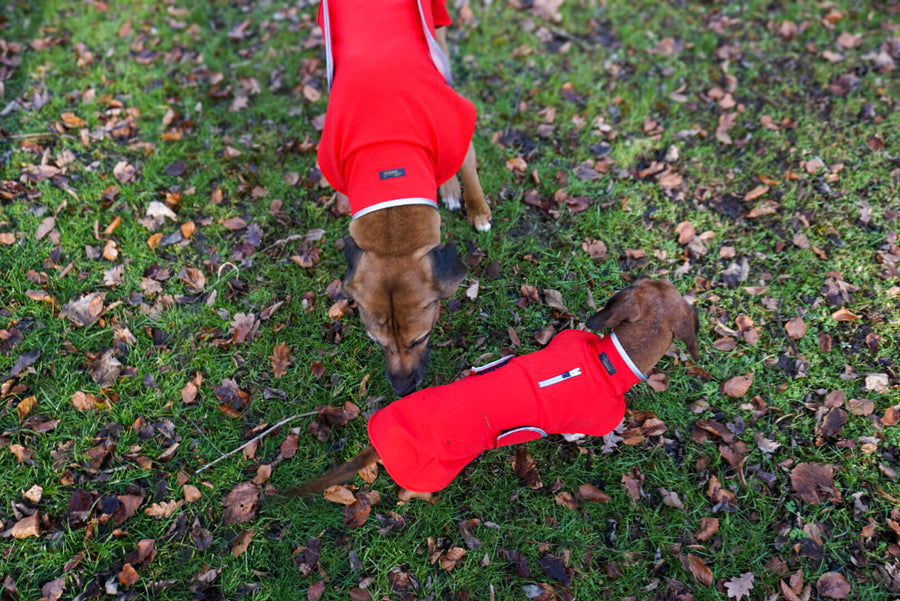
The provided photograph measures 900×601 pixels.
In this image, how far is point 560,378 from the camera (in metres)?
3.42

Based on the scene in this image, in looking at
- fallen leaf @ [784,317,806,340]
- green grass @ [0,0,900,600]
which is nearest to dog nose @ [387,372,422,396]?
green grass @ [0,0,900,600]

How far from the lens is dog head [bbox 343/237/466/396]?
3.39 metres

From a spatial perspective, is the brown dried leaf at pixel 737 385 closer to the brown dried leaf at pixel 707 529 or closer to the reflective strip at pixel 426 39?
the brown dried leaf at pixel 707 529

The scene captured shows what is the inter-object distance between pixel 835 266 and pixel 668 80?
109 inches

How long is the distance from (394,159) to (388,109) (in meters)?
0.40

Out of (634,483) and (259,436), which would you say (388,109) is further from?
(634,483)

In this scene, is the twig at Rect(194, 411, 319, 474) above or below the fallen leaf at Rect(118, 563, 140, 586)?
above

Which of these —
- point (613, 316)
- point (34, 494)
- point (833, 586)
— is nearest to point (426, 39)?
point (613, 316)

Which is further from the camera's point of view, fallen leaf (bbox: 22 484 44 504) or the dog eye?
fallen leaf (bbox: 22 484 44 504)

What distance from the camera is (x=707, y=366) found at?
4426mm

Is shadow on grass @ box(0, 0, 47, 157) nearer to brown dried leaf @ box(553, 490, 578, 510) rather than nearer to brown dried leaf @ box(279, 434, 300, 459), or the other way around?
brown dried leaf @ box(279, 434, 300, 459)

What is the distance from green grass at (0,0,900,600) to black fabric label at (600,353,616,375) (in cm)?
95

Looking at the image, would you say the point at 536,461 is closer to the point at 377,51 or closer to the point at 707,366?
the point at 707,366

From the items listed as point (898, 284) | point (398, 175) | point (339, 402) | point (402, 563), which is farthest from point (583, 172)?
point (402, 563)
